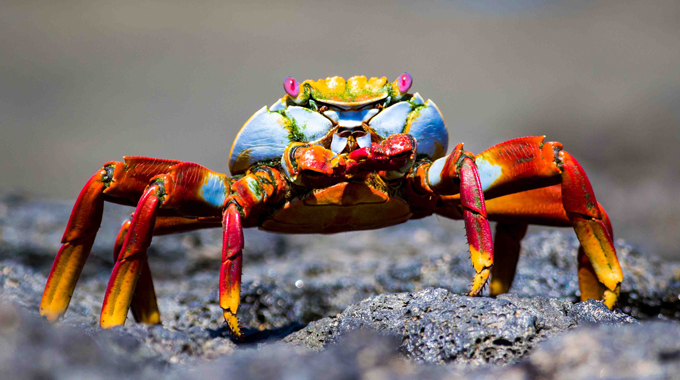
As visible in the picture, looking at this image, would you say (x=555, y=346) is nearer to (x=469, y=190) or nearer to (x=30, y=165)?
(x=469, y=190)

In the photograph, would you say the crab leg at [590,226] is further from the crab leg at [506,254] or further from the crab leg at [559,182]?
the crab leg at [506,254]

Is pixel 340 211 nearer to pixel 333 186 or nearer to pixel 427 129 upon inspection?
pixel 333 186

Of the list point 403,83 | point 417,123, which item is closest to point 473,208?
point 417,123

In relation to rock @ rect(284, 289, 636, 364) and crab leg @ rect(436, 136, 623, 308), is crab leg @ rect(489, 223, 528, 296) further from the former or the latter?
rock @ rect(284, 289, 636, 364)

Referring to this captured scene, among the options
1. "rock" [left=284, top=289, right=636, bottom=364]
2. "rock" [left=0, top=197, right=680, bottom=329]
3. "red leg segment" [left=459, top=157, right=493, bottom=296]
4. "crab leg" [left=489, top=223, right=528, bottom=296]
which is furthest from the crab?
"rock" [left=0, top=197, right=680, bottom=329]

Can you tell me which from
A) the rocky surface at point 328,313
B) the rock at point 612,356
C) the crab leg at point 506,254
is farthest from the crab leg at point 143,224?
the crab leg at point 506,254

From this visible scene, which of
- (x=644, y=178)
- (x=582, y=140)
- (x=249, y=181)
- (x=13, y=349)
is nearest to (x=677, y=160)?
(x=644, y=178)
